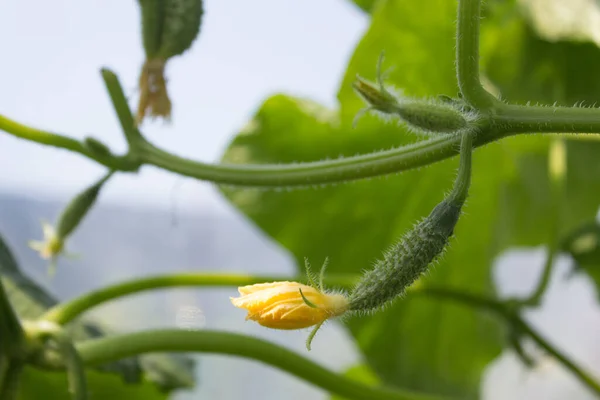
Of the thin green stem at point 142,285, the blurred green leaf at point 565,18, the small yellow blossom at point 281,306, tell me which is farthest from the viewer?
the blurred green leaf at point 565,18

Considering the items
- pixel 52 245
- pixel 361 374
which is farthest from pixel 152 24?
pixel 361 374

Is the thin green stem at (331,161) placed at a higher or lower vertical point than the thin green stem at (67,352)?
higher

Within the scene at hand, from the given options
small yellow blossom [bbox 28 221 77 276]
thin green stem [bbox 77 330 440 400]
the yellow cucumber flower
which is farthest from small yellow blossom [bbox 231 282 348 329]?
small yellow blossom [bbox 28 221 77 276]

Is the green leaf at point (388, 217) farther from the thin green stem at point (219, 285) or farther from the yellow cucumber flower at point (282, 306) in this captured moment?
the yellow cucumber flower at point (282, 306)

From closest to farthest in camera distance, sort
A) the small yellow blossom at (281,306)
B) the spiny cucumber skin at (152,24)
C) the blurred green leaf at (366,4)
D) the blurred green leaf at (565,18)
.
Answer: the small yellow blossom at (281,306) < the spiny cucumber skin at (152,24) < the blurred green leaf at (565,18) < the blurred green leaf at (366,4)

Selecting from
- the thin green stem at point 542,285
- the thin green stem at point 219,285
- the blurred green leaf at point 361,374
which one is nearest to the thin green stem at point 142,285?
the thin green stem at point 219,285

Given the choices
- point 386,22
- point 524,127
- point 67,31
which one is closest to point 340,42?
point 67,31
